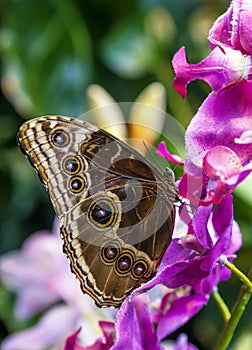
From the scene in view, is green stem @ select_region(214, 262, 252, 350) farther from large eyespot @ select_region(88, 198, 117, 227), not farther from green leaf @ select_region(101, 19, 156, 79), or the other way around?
green leaf @ select_region(101, 19, 156, 79)

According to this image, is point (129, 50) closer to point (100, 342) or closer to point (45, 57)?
point (45, 57)

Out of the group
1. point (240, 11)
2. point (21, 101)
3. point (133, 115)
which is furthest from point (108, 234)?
point (21, 101)

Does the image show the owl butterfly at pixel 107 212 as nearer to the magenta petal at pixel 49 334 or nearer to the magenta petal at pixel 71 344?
the magenta petal at pixel 71 344

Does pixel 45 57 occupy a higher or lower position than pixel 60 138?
lower

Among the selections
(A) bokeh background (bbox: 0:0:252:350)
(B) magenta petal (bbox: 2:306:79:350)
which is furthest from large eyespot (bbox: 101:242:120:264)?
(A) bokeh background (bbox: 0:0:252:350)

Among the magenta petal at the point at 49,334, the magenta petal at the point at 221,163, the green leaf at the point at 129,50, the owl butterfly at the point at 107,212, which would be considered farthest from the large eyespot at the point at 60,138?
the green leaf at the point at 129,50

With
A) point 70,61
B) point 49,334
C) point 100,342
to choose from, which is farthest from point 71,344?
point 70,61
